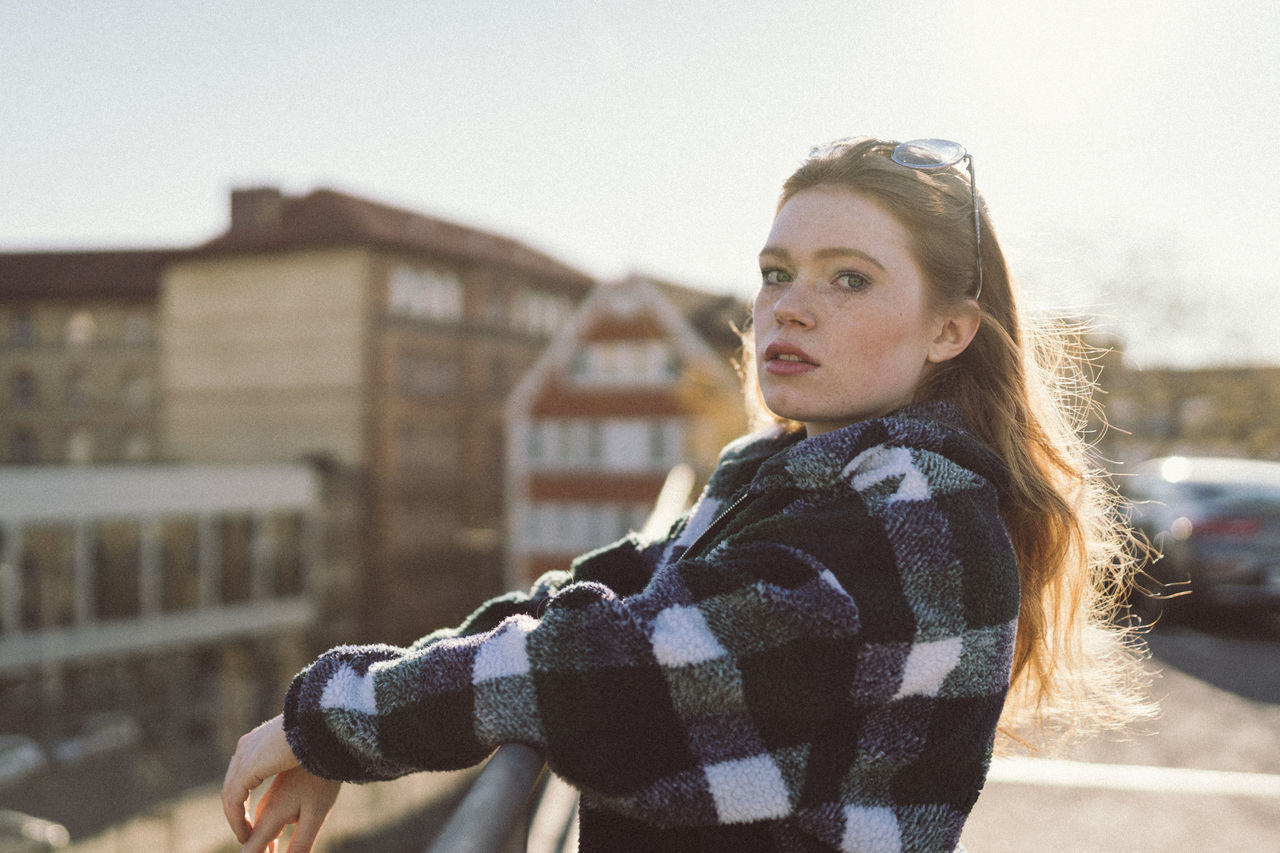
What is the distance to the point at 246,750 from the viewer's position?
4.31 ft

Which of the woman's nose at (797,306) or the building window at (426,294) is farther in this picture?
the building window at (426,294)

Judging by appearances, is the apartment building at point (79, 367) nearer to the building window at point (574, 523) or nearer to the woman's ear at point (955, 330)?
the building window at point (574, 523)

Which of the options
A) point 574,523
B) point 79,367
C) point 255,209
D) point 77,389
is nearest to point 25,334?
point 79,367

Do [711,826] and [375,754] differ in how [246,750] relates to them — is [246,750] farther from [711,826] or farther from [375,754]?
[711,826]

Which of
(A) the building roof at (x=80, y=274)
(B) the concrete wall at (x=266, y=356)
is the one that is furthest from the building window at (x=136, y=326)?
(B) the concrete wall at (x=266, y=356)

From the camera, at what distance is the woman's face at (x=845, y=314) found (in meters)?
1.55

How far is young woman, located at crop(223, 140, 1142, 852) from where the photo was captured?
1.13m

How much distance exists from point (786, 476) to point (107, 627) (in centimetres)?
2947

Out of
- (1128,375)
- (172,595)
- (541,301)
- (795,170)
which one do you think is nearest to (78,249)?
(541,301)

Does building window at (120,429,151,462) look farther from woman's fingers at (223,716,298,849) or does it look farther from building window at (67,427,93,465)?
woman's fingers at (223,716,298,849)

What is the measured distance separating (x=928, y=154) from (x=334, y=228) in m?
37.7

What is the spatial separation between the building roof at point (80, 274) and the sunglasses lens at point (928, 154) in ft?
149

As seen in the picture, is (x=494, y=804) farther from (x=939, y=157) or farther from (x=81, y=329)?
(x=81, y=329)

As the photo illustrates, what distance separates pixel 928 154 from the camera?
163 centimetres
